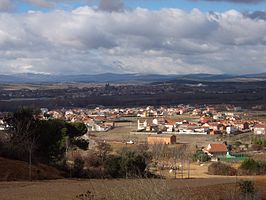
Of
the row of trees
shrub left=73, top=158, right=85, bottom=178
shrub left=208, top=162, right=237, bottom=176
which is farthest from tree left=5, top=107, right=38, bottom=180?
shrub left=208, top=162, right=237, bottom=176

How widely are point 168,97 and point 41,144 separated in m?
152

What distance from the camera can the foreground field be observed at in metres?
7.38

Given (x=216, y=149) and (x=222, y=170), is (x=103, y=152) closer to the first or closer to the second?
(x=222, y=170)

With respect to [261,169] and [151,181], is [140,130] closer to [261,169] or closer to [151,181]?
[261,169]

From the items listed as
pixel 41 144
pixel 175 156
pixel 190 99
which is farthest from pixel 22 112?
pixel 190 99

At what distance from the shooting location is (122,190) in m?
7.71

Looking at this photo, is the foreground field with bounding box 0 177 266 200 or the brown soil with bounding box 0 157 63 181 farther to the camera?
the brown soil with bounding box 0 157 63 181

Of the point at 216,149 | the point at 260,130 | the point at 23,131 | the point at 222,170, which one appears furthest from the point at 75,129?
the point at 260,130

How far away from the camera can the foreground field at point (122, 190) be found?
738 cm

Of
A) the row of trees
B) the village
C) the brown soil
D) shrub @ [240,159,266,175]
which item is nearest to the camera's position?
the brown soil

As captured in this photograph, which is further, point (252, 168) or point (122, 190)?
point (252, 168)

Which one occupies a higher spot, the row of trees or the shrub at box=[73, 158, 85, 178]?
the row of trees

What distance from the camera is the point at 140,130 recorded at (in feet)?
286

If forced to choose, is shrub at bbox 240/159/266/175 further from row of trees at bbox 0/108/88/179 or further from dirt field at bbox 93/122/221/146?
dirt field at bbox 93/122/221/146
